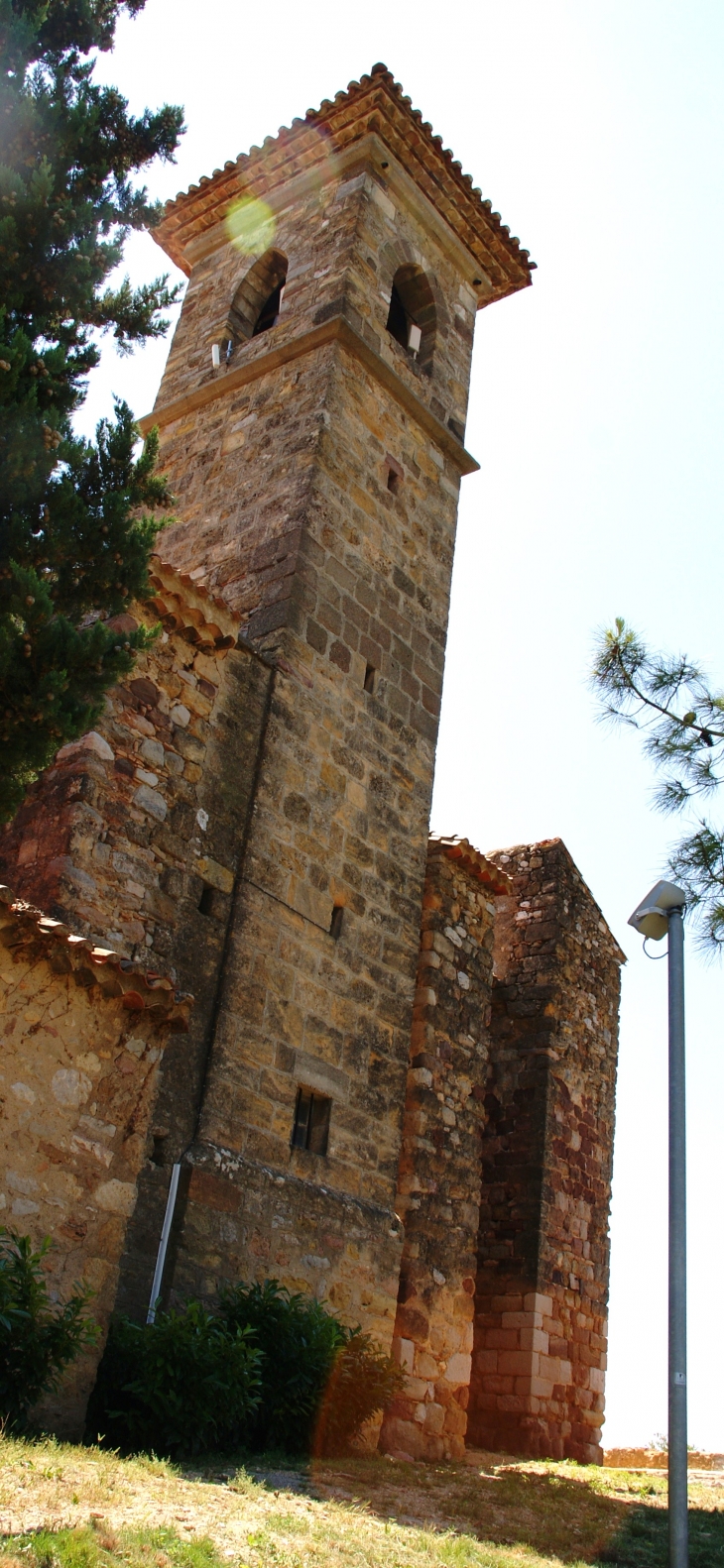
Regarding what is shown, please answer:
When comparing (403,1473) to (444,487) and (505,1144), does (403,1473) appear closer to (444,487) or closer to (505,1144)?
(505,1144)

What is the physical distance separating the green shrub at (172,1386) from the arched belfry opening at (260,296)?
912 cm

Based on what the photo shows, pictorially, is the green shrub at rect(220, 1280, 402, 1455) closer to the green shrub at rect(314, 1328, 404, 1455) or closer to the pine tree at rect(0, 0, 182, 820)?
the green shrub at rect(314, 1328, 404, 1455)

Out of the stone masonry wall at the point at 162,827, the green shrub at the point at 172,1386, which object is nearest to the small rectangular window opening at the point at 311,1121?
the stone masonry wall at the point at 162,827

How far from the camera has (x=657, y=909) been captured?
598 centimetres

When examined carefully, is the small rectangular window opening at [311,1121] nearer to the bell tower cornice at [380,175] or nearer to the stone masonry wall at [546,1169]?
the stone masonry wall at [546,1169]

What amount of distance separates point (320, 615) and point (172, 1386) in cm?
542

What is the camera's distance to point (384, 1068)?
29.1ft

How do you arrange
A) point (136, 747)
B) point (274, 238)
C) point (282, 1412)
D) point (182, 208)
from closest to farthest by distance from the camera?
point (282, 1412)
point (136, 747)
point (274, 238)
point (182, 208)

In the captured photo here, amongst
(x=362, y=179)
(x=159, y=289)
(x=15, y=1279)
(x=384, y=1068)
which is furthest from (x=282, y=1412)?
(x=362, y=179)

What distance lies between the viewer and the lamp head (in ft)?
19.5

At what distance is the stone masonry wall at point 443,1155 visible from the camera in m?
8.56

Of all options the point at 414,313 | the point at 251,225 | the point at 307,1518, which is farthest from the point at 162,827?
the point at 251,225

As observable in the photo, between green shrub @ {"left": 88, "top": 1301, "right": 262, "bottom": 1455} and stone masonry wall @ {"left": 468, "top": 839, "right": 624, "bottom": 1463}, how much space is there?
4663mm

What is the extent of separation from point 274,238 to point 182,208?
1.68 meters
